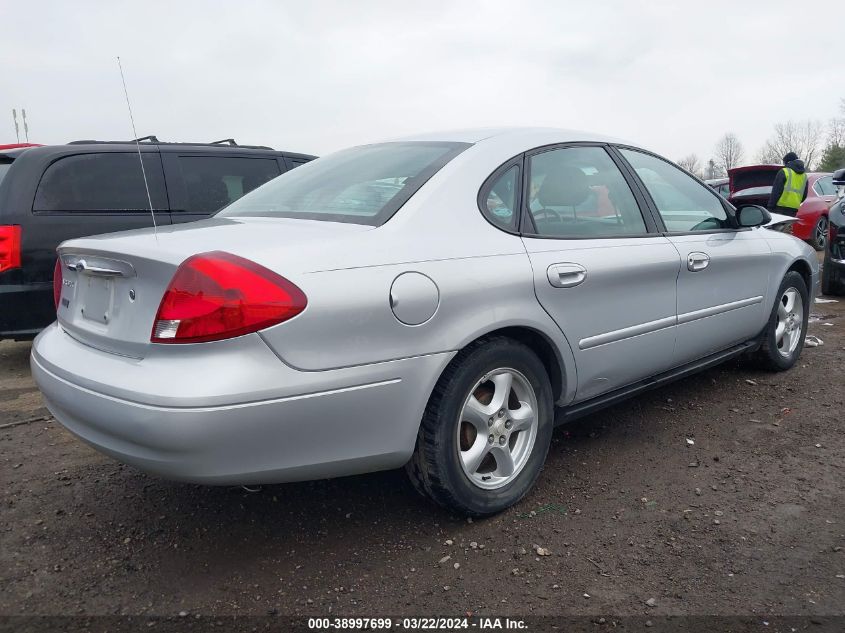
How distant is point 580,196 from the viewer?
3150 mm

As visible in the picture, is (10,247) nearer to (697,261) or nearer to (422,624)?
(422,624)

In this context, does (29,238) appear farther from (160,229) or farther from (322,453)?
(322,453)

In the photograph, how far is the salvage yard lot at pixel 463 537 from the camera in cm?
220

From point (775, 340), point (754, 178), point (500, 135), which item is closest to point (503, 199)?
point (500, 135)

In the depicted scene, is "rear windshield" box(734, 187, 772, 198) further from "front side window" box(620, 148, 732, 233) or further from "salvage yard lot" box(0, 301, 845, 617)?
"salvage yard lot" box(0, 301, 845, 617)

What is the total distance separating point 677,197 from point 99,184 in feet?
13.1

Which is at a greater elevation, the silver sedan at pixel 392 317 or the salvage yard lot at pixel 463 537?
the silver sedan at pixel 392 317

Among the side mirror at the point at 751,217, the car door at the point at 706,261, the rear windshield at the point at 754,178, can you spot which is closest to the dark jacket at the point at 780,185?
the rear windshield at the point at 754,178

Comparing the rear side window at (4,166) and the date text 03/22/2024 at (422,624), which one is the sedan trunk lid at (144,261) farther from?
the rear side window at (4,166)

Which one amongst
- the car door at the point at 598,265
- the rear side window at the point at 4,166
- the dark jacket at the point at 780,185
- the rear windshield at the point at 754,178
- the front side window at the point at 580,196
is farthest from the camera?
the rear windshield at the point at 754,178

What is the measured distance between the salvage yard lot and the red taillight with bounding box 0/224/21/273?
61.1 inches

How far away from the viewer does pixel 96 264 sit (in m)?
2.39

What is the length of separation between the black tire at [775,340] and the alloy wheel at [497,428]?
2.29 meters

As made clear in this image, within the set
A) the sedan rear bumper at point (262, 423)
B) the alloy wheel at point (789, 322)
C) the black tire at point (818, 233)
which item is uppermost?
the sedan rear bumper at point (262, 423)
